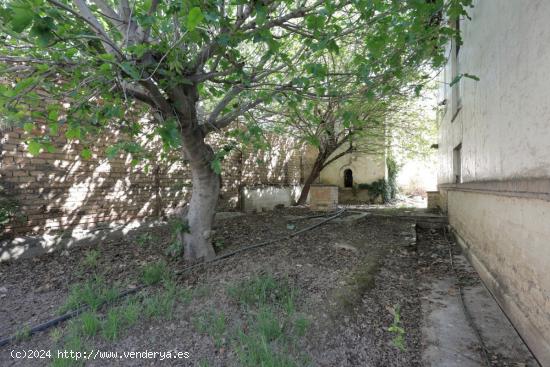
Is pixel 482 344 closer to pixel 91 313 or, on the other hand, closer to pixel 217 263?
pixel 217 263

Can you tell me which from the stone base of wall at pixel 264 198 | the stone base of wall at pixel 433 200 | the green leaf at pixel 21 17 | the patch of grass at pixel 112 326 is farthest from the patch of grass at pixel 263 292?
the stone base of wall at pixel 433 200

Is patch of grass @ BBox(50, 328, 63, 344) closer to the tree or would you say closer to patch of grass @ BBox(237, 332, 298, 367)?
patch of grass @ BBox(237, 332, 298, 367)

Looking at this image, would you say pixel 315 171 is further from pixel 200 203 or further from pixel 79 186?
pixel 79 186

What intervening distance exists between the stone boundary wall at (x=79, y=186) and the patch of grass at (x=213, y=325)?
3.22 metres

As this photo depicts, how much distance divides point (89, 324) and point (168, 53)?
8.56 ft

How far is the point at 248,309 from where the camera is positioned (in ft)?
10.2

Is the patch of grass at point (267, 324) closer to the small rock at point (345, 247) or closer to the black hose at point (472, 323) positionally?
the black hose at point (472, 323)

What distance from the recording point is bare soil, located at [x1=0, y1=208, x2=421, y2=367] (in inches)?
105

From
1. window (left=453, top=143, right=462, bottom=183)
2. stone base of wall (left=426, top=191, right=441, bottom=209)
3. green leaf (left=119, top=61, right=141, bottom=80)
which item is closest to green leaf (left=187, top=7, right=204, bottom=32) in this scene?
green leaf (left=119, top=61, right=141, bottom=80)

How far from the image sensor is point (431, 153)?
14648mm

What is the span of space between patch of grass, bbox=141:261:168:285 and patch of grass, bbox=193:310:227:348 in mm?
1045

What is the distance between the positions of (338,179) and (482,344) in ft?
46.2

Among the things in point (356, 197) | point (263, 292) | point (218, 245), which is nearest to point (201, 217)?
point (218, 245)

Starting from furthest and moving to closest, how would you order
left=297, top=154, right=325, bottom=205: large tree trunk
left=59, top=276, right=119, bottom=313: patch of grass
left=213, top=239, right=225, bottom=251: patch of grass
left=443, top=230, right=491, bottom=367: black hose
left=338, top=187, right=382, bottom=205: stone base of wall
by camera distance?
1. left=338, top=187, right=382, bottom=205: stone base of wall
2. left=297, top=154, right=325, bottom=205: large tree trunk
3. left=213, top=239, right=225, bottom=251: patch of grass
4. left=59, top=276, right=119, bottom=313: patch of grass
5. left=443, top=230, right=491, bottom=367: black hose
